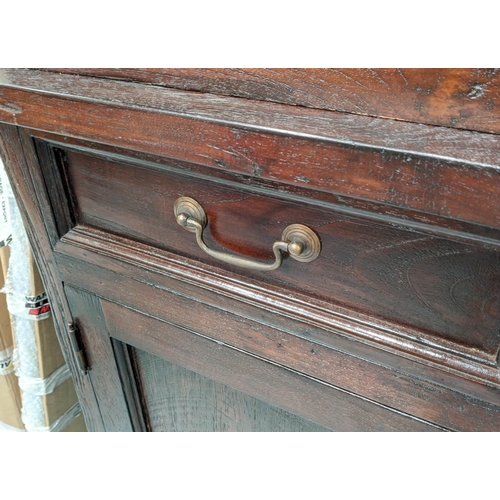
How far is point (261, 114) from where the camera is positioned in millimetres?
353

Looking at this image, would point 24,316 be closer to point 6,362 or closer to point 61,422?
point 6,362

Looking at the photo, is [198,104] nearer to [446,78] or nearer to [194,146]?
[194,146]

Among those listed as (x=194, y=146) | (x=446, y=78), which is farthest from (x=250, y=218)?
(x=446, y=78)

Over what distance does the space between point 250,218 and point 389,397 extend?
7.8 inches

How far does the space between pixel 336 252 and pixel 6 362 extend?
2.09ft

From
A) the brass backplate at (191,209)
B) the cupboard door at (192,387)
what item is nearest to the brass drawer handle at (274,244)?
the brass backplate at (191,209)

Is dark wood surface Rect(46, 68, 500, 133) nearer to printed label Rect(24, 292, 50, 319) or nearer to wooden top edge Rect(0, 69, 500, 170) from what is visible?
wooden top edge Rect(0, 69, 500, 170)

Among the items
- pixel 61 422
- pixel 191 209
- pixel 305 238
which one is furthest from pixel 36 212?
pixel 61 422

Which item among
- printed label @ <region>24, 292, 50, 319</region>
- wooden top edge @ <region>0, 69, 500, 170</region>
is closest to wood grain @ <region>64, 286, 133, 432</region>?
printed label @ <region>24, 292, 50, 319</region>

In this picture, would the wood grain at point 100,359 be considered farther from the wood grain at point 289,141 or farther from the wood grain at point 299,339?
the wood grain at point 289,141

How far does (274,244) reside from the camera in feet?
1.32

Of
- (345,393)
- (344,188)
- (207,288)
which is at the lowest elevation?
(345,393)

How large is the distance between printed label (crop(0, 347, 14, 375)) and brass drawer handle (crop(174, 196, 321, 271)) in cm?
52

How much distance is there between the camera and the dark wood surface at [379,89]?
0.99 ft
